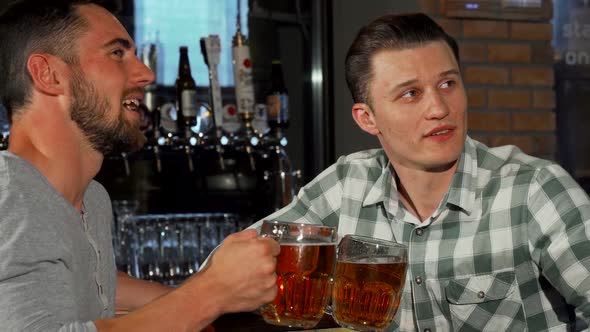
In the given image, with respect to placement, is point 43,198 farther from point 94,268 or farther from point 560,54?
point 560,54

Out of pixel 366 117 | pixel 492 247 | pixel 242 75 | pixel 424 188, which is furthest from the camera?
pixel 242 75

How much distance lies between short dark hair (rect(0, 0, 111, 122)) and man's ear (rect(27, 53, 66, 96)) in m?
0.02

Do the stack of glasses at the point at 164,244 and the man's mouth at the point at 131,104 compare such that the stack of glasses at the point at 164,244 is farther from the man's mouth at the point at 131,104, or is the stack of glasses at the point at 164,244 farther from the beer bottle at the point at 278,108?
the man's mouth at the point at 131,104

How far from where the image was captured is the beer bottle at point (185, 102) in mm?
3266

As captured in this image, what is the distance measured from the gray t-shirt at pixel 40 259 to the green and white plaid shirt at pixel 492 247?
0.69 metres

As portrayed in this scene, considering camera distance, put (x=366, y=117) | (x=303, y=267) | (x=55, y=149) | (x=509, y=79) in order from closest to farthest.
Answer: (x=303, y=267), (x=55, y=149), (x=366, y=117), (x=509, y=79)

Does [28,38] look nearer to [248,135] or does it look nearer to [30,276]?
[30,276]

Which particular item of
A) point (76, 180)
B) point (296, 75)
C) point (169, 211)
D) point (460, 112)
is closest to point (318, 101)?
point (296, 75)

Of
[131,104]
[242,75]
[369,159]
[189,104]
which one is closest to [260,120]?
[242,75]

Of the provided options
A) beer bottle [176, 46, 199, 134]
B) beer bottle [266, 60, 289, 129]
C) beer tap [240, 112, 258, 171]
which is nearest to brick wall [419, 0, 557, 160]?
beer bottle [266, 60, 289, 129]

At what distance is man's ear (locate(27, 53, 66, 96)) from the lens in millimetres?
1607

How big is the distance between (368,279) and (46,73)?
2.40 ft

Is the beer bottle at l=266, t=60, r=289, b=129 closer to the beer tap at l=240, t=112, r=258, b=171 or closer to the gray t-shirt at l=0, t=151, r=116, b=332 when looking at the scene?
the beer tap at l=240, t=112, r=258, b=171

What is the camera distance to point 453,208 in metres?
1.87
